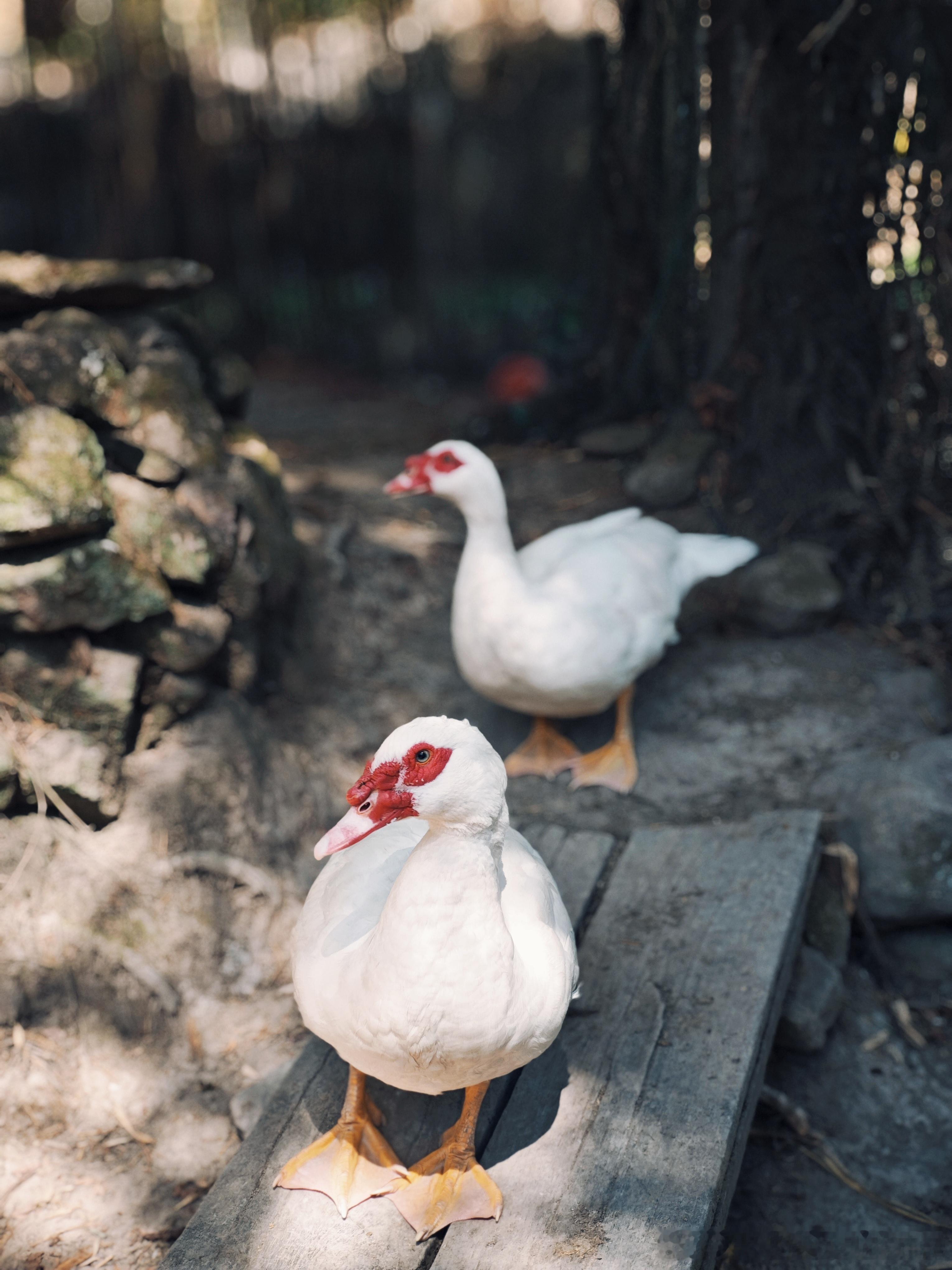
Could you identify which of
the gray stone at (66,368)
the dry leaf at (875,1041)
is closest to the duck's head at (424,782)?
the dry leaf at (875,1041)

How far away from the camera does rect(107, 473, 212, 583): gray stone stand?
3.28 metres

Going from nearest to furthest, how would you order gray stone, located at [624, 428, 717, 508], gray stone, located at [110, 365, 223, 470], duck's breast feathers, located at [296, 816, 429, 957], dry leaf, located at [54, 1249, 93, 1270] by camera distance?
duck's breast feathers, located at [296, 816, 429, 957]
dry leaf, located at [54, 1249, 93, 1270]
gray stone, located at [110, 365, 223, 470]
gray stone, located at [624, 428, 717, 508]

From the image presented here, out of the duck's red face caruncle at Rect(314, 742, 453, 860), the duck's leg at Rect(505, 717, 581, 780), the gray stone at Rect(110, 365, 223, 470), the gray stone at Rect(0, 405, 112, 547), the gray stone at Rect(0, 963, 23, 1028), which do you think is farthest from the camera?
the duck's leg at Rect(505, 717, 581, 780)

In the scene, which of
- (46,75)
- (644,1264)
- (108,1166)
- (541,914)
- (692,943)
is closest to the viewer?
(644,1264)

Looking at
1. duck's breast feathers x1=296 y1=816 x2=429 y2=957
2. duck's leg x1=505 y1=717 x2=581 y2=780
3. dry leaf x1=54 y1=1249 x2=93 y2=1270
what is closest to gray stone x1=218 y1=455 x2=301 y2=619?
duck's leg x1=505 y1=717 x2=581 y2=780

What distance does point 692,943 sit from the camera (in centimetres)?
272

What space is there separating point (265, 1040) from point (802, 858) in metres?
1.60

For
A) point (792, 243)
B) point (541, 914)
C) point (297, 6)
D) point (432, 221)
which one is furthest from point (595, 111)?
point (541, 914)

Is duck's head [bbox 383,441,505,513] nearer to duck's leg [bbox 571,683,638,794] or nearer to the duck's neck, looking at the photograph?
the duck's neck

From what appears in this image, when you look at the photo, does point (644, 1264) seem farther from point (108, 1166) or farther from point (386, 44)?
point (386, 44)

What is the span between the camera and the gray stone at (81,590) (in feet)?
9.60

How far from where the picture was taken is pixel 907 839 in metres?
3.25

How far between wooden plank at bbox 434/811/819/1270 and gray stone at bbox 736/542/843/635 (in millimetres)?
1332

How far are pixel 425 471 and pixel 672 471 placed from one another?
1.69 metres
